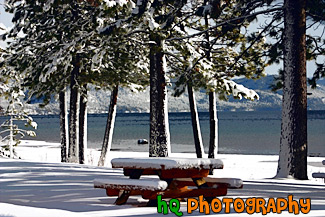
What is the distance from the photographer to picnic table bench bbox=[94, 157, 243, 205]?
7.17 meters

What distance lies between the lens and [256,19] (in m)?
15.7

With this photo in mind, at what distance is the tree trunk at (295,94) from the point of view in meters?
13.3

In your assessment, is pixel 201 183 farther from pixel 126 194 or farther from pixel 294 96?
pixel 294 96

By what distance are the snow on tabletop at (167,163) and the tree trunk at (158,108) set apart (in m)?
9.64

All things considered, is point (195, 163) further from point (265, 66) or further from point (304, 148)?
point (265, 66)

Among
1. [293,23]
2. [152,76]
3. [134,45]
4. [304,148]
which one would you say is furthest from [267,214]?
[134,45]

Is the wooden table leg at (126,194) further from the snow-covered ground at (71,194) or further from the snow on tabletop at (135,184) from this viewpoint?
the snow on tabletop at (135,184)

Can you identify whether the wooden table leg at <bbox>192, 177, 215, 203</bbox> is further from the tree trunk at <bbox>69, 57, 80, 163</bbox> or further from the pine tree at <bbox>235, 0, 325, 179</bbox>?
the tree trunk at <bbox>69, 57, 80, 163</bbox>

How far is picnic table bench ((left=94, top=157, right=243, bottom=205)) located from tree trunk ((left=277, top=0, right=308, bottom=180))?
5797 mm

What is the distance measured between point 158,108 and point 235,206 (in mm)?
9834

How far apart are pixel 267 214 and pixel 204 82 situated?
1094 cm

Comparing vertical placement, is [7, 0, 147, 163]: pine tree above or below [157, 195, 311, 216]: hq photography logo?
above

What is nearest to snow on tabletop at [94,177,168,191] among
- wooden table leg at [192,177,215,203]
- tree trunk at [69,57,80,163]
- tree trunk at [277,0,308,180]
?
wooden table leg at [192,177,215,203]

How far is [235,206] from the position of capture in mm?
7695
